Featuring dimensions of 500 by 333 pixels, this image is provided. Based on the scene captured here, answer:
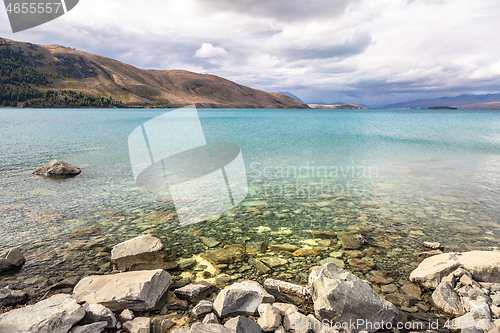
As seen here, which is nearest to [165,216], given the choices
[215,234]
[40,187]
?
[215,234]

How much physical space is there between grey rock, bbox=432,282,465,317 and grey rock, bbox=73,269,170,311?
604cm

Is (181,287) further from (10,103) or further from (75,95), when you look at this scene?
(75,95)

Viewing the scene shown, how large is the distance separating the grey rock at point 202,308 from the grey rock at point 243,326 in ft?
2.82

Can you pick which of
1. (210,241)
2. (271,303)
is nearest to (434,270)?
(271,303)

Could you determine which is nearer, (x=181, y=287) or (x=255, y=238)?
(x=181, y=287)

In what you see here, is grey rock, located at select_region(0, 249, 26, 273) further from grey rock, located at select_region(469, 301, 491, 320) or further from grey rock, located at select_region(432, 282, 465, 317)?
grey rock, located at select_region(469, 301, 491, 320)

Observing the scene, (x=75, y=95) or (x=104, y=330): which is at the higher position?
(x=75, y=95)

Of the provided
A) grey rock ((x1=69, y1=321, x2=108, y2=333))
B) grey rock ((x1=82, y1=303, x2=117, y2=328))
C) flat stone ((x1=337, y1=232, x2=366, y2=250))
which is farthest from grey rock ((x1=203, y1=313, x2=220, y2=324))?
flat stone ((x1=337, y1=232, x2=366, y2=250))

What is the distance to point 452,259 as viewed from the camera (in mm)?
6770

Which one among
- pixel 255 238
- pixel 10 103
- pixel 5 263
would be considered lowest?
pixel 255 238

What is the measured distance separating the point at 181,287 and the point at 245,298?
1.75m

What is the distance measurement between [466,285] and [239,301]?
499cm

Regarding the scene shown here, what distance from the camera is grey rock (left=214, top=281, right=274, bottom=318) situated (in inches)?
211

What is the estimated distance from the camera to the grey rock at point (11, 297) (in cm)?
559
